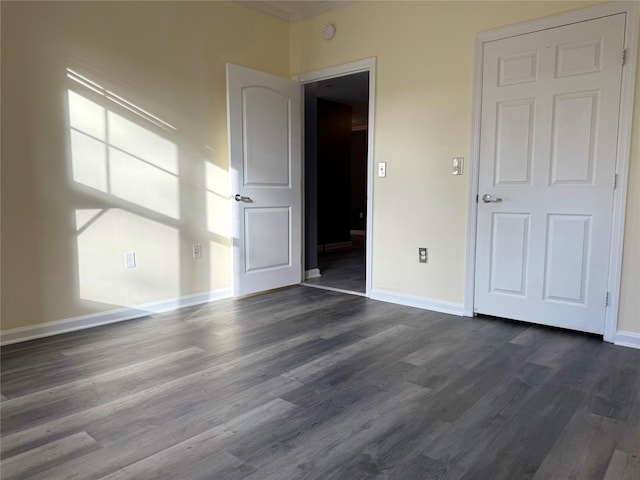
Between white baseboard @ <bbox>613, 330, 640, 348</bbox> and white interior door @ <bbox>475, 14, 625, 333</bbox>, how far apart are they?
Result: 0.29 ft

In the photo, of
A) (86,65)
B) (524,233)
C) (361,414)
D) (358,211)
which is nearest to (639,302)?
(524,233)

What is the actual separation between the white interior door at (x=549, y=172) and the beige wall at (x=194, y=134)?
16 cm

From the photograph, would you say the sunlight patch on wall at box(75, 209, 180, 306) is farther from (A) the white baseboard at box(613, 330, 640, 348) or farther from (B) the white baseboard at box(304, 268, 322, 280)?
(A) the white baseboard at box(613, 330, 640, 348)

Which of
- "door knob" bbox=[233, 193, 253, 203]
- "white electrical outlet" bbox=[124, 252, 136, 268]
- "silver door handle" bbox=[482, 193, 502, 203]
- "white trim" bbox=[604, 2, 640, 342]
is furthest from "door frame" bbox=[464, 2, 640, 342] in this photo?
"white electrical outlet" bbox=[124, 252, 136, 268]

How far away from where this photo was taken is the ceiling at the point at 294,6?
3883 mm

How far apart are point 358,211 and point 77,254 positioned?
6.88 meters

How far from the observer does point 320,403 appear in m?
1.96

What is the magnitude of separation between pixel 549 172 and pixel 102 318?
3242 mm

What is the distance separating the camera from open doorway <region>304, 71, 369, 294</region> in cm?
466

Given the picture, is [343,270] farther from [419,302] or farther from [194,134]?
[194,134]

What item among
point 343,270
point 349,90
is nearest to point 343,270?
point 343,270

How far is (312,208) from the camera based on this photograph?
4742 millimetres

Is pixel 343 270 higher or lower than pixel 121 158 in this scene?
lower

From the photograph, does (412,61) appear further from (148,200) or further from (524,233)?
(148,200)
